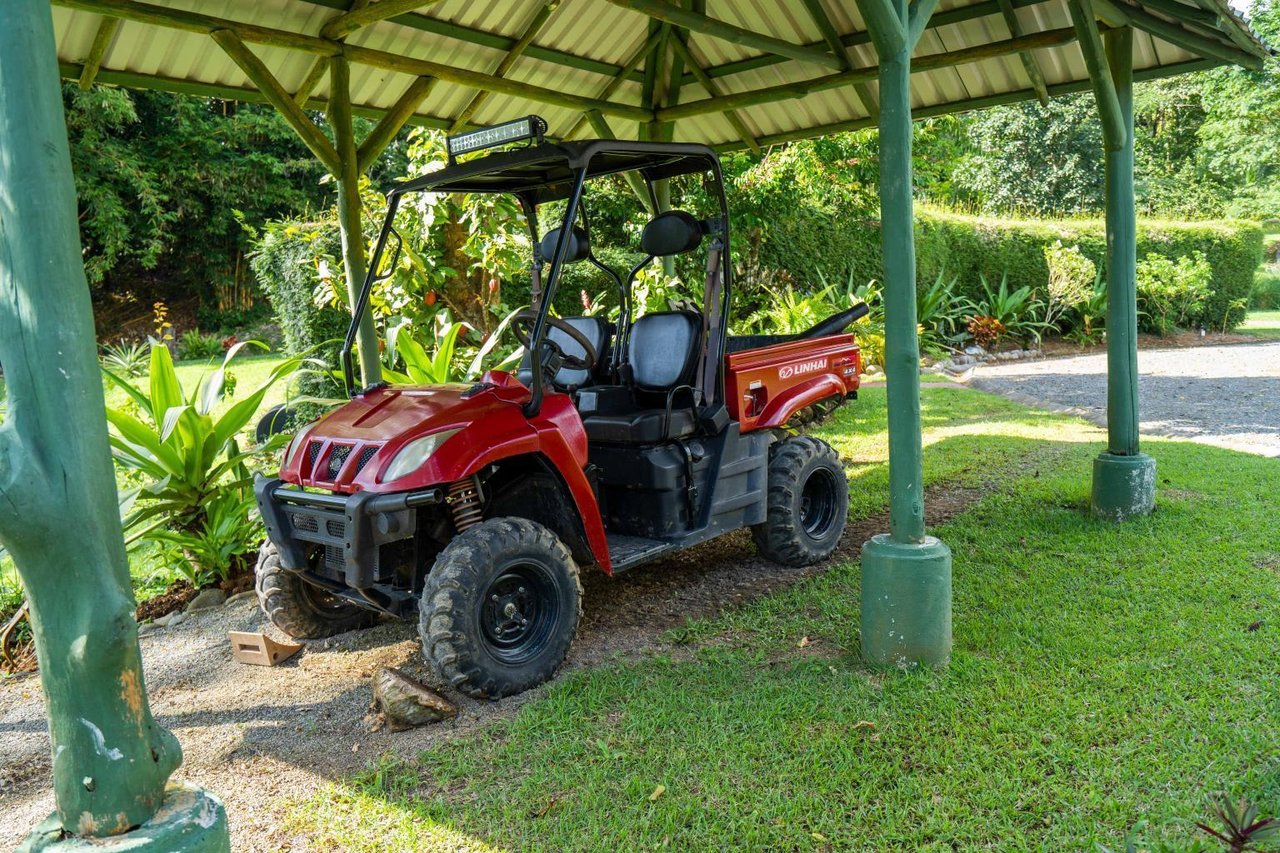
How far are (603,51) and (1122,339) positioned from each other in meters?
4.32

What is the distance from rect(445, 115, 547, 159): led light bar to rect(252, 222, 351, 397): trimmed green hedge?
5798mm

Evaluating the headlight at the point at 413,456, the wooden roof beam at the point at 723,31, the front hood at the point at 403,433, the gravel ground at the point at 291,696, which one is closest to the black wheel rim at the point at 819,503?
the gravel ground at the point at 291,696

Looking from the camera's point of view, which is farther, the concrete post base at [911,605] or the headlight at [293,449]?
the headlight at [293,449]

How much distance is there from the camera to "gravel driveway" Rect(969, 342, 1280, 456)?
8.59 meters

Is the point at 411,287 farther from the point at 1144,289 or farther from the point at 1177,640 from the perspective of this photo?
the point at 1144,289

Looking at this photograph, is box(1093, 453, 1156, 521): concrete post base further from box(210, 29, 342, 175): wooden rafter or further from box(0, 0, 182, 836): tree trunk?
box(0, 0, 182, 836): tree trunk

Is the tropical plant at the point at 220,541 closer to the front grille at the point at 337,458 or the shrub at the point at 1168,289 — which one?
the front grille at the point at 337,458

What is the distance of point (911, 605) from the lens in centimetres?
364

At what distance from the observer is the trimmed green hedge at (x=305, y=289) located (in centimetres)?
954

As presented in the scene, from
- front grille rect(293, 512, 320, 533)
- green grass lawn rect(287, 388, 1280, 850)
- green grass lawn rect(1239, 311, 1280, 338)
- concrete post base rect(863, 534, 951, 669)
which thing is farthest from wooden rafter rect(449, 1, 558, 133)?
green grass lawn rect(1239, 311, 1280, 338)

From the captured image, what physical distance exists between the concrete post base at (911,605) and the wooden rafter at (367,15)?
3521 millimetres

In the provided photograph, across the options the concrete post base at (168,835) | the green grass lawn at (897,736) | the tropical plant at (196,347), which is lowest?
the green grass lawn at (897,736)

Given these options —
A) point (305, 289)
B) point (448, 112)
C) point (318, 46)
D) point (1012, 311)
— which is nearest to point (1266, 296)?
point (1012, 311)

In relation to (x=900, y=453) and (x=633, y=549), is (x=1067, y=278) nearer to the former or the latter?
(x=900, y=453)
